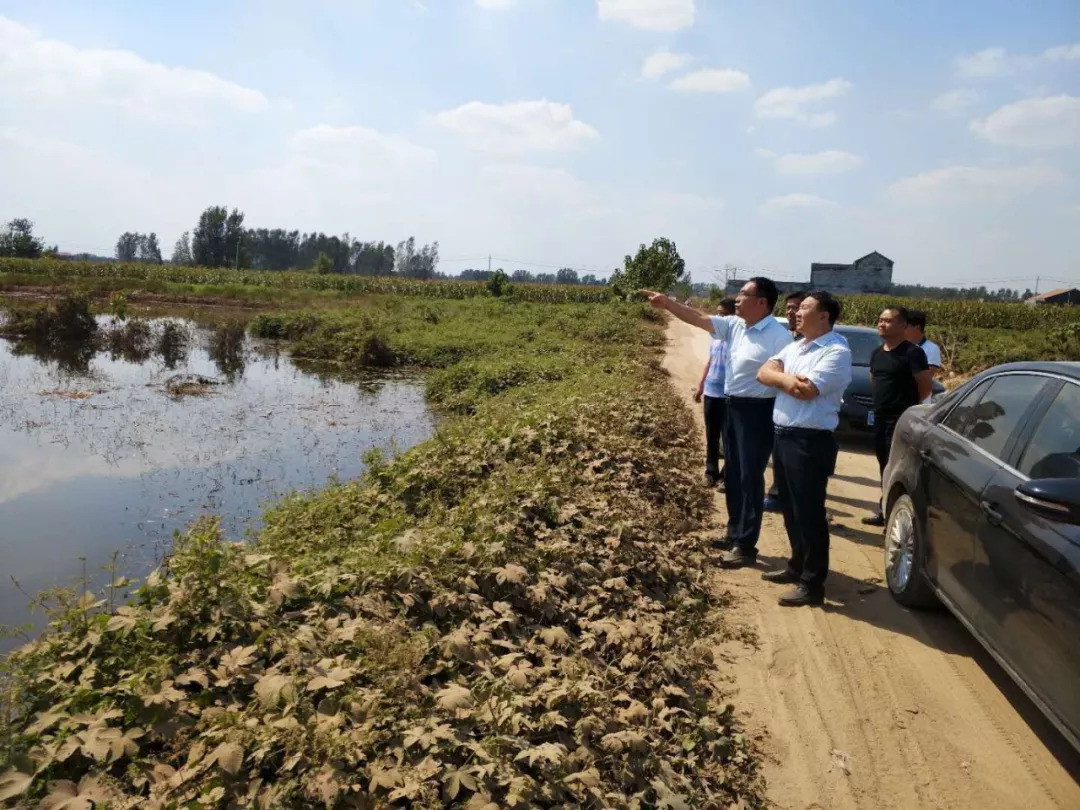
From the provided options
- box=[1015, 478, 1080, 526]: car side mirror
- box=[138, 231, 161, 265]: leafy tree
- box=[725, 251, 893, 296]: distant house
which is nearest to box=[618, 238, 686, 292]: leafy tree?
box=[725, 251, 893, 296]: distant house

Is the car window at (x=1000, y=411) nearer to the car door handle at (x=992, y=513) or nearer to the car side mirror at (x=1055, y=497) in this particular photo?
the car door handle at (x=992, y=513)

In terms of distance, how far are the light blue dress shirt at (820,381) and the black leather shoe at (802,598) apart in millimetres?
1151

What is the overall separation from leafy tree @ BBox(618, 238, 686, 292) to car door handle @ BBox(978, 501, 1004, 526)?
4692 cm

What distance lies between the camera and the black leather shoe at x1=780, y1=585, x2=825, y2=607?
495 centimetres

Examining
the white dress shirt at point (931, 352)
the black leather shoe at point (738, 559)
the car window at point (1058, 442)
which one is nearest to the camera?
the car window at point (1058, 442)

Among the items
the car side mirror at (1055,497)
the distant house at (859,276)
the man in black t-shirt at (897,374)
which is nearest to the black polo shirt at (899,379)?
the man in black t-shirt at (897,374)

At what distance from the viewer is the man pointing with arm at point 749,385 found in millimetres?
5344

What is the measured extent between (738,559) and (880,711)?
1947mm

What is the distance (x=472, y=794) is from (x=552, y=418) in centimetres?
580

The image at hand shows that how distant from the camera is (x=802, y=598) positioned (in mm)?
4945

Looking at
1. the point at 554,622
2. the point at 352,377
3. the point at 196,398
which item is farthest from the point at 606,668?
the point at 352,377

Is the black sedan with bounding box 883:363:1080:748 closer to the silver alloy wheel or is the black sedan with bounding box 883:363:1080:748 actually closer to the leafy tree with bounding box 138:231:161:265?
the silver alloy wheel

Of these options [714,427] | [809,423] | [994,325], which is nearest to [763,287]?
[809,423]

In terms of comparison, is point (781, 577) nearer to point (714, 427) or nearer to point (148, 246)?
point (714, 427)
